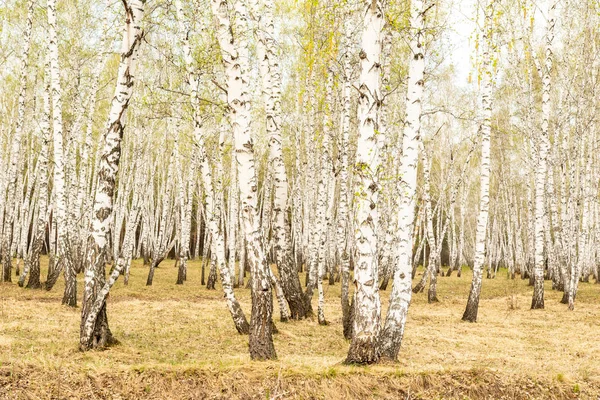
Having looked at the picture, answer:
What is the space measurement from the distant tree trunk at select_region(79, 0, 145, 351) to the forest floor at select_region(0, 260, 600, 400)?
379 millimetres

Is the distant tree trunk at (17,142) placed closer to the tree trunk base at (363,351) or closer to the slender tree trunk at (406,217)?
the slender tree trunk at (406,217)

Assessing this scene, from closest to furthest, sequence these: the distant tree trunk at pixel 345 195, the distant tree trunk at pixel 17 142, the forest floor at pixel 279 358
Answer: the forest floor at pixel 279 358 < the distant tree trunk at pixel 345 195 < the distant tree trunk at pixel 17 142

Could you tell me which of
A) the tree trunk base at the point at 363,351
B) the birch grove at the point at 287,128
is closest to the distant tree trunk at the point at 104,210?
the birch grove at the point at 287,128

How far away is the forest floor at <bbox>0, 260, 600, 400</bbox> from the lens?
21.7 feet

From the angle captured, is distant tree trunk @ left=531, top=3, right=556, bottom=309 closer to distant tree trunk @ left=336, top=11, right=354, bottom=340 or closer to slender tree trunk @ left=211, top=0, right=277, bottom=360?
distant tree trunk @ left=336, top=11, right=354, bottom=340

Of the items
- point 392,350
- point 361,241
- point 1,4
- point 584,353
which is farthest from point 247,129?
point 1,4

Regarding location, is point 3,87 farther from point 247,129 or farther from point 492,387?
point 492,387

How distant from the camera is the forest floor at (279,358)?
661 cm

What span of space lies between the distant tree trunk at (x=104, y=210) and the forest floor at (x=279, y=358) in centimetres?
38

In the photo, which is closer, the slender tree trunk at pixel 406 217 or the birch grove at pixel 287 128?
the birch grove at pixel 287 128

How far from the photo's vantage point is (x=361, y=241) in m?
7.28

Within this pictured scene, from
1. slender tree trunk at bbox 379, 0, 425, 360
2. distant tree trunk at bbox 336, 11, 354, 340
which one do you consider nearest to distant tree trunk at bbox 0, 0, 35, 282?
distant tree trunk at bbox 336, 11, 354, 340

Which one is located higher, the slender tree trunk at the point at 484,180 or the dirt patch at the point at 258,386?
the slender tree trunk at the point at 484,180

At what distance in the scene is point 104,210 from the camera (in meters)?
8.27
